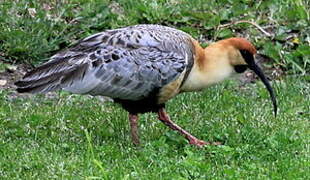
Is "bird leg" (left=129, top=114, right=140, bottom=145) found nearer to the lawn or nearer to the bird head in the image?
the lawn

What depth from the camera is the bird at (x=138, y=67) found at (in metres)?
7.53

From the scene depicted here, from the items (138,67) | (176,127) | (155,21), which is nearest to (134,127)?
(176,127)

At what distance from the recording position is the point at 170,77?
7496mm

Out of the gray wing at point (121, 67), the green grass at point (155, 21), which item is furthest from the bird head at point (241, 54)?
the green grass at point (155, 21)

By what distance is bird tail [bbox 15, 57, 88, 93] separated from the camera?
7543mm

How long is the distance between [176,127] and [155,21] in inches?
116

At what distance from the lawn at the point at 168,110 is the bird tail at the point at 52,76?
17.7 inches

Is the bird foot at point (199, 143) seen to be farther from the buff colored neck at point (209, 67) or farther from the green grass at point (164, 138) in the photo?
the buff colored neck at point (209, 67)

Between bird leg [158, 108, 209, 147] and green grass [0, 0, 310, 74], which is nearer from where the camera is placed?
bird leg [158, 108, 209, 147]

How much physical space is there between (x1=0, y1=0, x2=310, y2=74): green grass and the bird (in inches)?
85.6

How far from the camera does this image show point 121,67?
7.55 meters

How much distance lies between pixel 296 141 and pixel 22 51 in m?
3.50

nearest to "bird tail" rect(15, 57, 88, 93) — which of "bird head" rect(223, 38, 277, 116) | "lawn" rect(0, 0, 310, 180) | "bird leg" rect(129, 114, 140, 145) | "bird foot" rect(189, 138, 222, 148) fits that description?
"lawn" rect(0, 0, 310, 180)

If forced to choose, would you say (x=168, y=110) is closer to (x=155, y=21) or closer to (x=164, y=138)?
(x=164, y=138)
